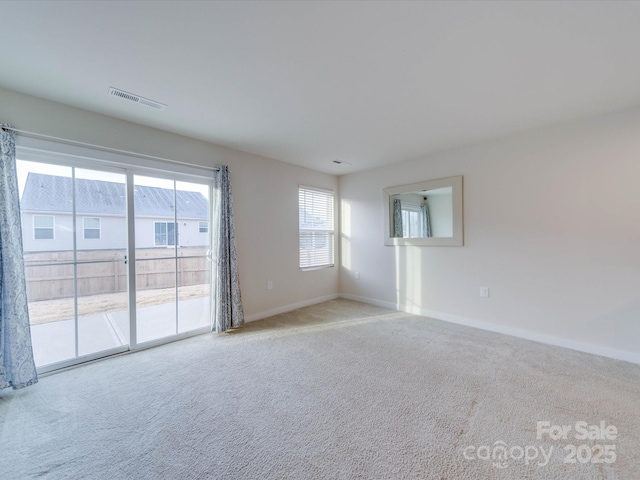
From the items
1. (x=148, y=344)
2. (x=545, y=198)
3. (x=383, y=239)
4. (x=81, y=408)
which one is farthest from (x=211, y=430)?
(x=545, y=198)

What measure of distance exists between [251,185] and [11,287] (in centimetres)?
258

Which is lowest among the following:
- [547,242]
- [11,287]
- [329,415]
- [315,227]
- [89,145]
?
[329,415]

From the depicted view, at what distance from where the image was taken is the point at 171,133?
10.2 feet

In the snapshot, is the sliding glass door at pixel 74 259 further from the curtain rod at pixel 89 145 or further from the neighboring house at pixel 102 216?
the curtain rod at pixel 89 145

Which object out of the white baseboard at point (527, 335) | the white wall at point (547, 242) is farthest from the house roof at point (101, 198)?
the white baseboard at point (527, 335)

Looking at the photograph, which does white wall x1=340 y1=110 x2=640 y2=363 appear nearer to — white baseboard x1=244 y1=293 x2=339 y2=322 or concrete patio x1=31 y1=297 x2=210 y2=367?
white baseboard x1=244 y1=293 x2=339 y2=322

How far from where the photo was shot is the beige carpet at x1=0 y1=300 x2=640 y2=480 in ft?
4.76

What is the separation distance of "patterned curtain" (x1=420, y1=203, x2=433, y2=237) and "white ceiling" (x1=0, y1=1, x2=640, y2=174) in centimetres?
135

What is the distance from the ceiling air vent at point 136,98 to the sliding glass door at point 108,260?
825 millimetres

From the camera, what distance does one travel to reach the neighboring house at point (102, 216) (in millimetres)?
2365

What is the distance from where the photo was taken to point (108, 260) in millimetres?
2740

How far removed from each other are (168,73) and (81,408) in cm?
255

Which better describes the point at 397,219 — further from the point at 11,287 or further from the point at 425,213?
the point at 11,287

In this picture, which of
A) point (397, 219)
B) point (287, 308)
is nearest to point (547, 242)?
point (397, 219)
